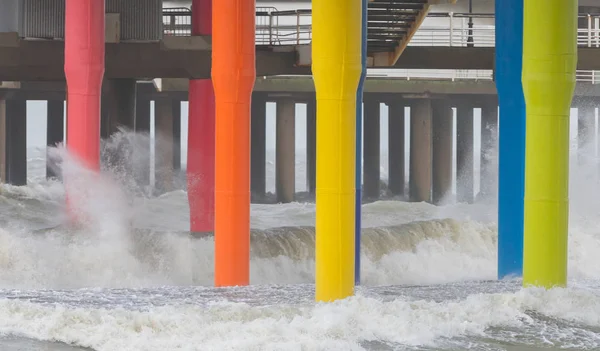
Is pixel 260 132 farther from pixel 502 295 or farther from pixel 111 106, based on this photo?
pixel 502 295

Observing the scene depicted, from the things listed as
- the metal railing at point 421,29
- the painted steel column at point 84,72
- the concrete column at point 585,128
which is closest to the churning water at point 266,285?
the painted steel column at point 84,72

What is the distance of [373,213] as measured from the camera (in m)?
29.5

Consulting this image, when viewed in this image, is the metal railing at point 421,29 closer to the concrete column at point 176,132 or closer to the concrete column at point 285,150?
the concrete column at point 285,150

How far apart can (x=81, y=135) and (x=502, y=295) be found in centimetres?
832

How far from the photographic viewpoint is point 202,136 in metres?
21.8

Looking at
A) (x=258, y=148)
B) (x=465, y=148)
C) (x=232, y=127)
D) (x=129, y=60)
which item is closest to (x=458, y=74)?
(x=465, y=148)

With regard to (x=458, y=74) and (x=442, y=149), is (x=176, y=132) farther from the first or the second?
(x=458, y=74)

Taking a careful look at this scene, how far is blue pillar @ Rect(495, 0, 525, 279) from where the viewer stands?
1455 centimetres

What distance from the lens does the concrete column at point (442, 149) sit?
34.6 m

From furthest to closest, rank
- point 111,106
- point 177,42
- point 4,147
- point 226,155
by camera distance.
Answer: point 4,147 → point 111,106 → point 177,42 → point 226,155

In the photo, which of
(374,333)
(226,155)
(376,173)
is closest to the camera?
(374,333)

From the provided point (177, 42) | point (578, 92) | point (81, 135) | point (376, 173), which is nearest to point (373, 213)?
point (376, 173)

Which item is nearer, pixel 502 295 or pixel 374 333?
pixel 374 333

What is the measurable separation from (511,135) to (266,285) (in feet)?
13.9
